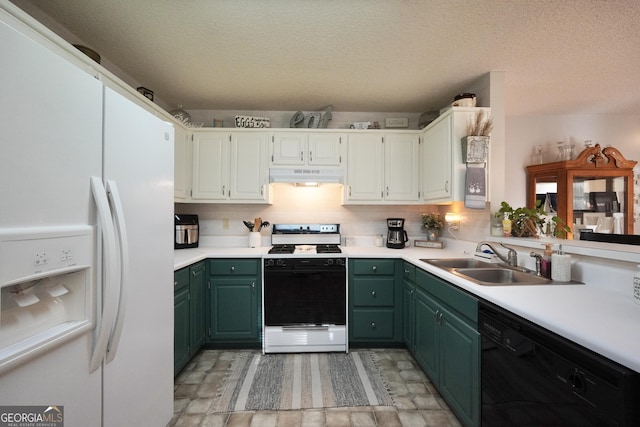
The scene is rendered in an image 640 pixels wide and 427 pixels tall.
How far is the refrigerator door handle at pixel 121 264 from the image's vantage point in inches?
34.0

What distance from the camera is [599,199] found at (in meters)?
2.87

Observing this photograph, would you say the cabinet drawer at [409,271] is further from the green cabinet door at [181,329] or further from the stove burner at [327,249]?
the green cabinet door at [181,329]

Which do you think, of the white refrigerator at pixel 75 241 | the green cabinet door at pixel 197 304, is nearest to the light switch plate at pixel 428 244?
the green cabinet door at pixel 197 304

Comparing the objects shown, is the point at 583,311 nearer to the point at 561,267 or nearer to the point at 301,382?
the point at 561,267

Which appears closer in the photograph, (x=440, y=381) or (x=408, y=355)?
(x=440, y=381)

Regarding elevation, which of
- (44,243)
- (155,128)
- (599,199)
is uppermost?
(155,128)

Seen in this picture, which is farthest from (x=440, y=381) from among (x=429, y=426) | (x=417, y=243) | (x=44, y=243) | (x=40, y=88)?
(x=40, y=88)

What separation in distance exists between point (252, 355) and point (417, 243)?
2009 mm

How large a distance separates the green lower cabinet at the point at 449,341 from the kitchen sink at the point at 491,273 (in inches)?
6.2

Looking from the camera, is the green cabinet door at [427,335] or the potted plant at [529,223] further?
the potted plant at [529,223]

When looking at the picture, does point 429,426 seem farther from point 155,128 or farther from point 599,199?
point 599,199

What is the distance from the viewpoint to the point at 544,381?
0.89 metres

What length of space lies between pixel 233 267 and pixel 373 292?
1.32 m

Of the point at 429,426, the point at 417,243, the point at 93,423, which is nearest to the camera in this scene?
the point at 93,423
